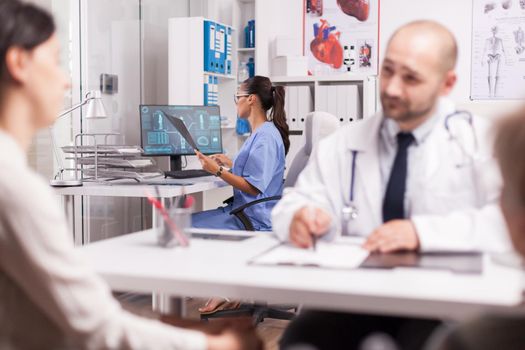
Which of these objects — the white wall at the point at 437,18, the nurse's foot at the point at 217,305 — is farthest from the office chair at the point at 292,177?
the white wall at the point at 437,18

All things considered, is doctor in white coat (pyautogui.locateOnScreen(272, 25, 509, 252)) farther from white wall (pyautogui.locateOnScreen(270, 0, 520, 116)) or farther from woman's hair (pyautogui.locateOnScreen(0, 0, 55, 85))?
white wall (pyautogui.locateOnScreen(270, 0, 520, 116))

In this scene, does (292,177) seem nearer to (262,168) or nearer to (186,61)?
(262,168)

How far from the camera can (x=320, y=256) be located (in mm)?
1618

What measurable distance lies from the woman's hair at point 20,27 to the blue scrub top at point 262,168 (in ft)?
7.82

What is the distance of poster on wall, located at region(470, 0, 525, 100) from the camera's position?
5.84 metres

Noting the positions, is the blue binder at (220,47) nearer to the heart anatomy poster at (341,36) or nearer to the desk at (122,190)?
the heart anatomy poster at (341,36)

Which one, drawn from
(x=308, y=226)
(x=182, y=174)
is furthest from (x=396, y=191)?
(x=182, y=174)

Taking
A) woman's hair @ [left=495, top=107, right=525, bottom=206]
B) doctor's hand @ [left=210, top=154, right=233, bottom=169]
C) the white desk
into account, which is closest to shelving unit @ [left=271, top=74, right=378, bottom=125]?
doctor's hand @ [left=210, top=154, right=233, bottom=169]

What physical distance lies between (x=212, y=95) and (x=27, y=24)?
389 centimetres

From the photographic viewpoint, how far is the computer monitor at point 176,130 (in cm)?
421

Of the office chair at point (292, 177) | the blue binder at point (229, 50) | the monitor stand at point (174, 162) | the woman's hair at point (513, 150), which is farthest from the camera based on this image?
the blue binder at point (229, 50)

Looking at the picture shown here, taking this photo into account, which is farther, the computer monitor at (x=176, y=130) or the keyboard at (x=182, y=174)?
the computer monitor at (x=176, y=130)

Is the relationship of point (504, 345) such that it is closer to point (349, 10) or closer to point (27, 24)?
point (27, 24)

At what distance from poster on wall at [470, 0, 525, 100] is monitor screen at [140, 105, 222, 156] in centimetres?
254
